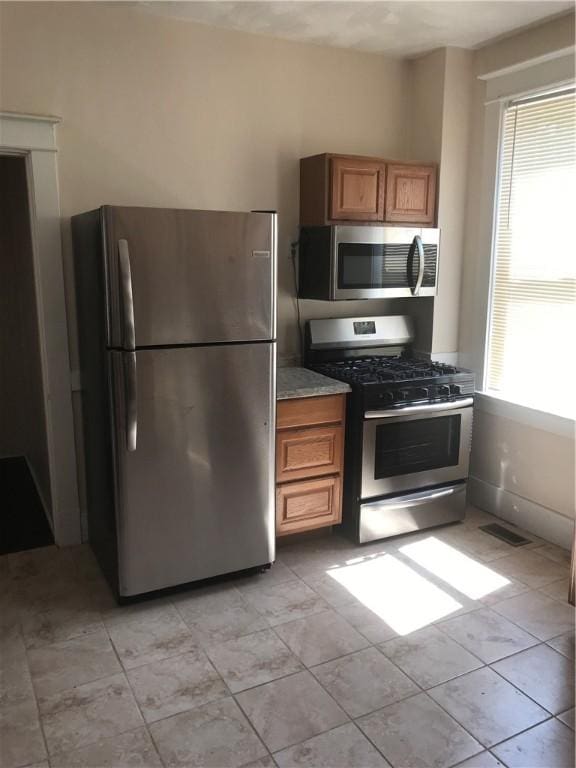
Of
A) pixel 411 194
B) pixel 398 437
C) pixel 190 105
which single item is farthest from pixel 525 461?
pixel 190 105

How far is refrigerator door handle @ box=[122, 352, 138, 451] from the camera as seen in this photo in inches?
96.5

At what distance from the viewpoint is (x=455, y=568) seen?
10.0 feet

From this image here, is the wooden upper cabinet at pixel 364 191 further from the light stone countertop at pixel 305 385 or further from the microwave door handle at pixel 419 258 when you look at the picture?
the light stone countertop at pixel 305 385

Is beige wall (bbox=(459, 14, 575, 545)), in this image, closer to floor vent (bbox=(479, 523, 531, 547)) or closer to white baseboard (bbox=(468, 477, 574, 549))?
white baseboard (bbox=(468, 477, 574, 549))

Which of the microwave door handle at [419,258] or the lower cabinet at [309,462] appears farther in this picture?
the microwave door handle at [419,258]

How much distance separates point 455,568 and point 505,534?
52cm

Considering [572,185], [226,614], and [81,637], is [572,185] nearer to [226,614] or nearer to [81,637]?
[226,614]

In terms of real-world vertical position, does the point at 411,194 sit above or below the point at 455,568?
above

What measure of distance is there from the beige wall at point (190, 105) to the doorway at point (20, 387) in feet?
1.20

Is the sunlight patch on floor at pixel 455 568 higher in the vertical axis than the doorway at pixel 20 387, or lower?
lower

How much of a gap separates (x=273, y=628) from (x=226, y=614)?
223 millimetres

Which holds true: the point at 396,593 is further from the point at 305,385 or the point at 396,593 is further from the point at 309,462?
the point at 305,385

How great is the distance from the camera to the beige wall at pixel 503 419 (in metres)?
3.21

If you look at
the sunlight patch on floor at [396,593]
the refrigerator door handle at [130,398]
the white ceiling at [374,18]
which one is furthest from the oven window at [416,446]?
the white ceiling at [374,18]
